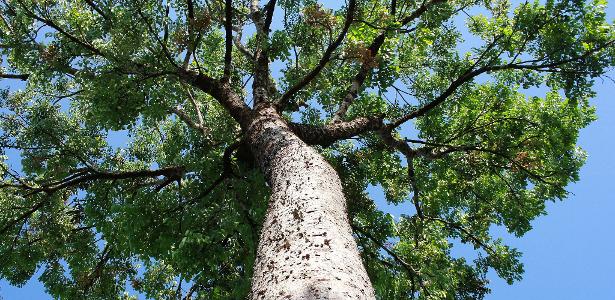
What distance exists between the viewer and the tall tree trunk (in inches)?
96.8

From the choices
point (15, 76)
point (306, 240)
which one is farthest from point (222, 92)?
point (15, 76)

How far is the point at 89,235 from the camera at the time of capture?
10.6m

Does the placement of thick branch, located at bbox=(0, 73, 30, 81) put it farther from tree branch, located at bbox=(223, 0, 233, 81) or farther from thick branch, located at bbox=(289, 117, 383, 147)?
thick branch, located at bbox=(289, 117, 383, 147)

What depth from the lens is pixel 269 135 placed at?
5.82m

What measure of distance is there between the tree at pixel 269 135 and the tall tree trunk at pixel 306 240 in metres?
0.41

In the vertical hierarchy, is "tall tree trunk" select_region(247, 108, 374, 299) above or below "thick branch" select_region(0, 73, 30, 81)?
below

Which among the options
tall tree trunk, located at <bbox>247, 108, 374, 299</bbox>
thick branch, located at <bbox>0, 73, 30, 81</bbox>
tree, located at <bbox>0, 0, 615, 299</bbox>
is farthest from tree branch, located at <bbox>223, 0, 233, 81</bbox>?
thick branch, located at <bbox>0, 73, 30, 81</bbox>

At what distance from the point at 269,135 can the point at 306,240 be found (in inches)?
119

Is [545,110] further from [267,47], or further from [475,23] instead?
[267,47]

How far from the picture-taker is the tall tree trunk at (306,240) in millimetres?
2459

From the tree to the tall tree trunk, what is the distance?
0.41 meters

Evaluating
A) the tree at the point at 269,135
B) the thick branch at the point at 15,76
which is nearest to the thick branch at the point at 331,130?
the tree at the point at 269,135

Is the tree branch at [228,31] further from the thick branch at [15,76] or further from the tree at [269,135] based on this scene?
the thick branch at [15,76]

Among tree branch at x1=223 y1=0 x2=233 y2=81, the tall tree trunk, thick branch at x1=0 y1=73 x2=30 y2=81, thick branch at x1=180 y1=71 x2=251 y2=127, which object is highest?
thick branch at x1=0 y1=73 x2=30 y2=81
